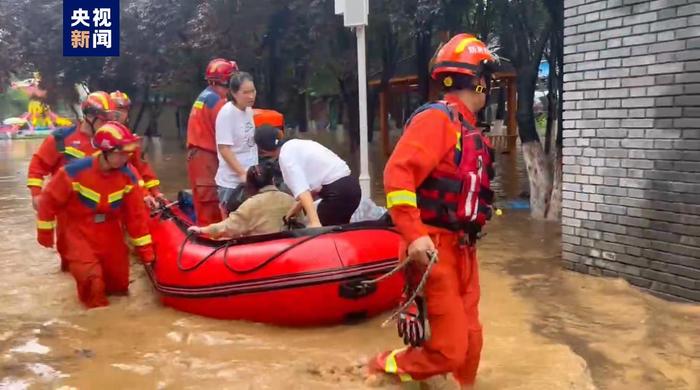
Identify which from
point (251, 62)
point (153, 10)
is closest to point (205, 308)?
point (251, 62)

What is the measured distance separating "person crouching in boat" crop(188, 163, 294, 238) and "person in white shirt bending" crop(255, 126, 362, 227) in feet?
0.31

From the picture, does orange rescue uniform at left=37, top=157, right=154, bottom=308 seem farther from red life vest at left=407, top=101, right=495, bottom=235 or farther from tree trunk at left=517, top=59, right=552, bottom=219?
tree trunk at left=517, top=59, right=552, bottom=219

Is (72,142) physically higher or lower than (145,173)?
higher

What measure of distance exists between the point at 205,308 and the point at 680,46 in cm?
348

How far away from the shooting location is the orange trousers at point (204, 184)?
20.0 ft

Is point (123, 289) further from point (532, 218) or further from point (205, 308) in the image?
point (532, 218)

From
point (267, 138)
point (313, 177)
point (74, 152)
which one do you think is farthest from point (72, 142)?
point (313, 177)

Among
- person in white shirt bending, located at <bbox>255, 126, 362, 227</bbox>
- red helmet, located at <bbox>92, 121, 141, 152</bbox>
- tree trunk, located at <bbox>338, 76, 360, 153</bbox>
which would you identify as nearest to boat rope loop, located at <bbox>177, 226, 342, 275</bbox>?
person in white shirt bending, located at <bbox>255, 126, 362, 227</bbox>

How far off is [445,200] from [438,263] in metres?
0.27

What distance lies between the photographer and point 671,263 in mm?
5012

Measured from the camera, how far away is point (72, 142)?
570cm

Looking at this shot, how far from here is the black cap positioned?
16.1ft

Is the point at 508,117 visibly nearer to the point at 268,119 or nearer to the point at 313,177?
the point at 268,119

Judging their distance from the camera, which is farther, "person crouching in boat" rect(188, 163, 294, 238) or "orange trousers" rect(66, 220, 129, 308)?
"orange trousers" rect(66, 220, 129, 308)
